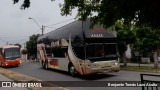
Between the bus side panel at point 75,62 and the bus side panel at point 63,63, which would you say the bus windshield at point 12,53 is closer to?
the bus side panel at point 63,63

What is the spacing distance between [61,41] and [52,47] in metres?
3.17

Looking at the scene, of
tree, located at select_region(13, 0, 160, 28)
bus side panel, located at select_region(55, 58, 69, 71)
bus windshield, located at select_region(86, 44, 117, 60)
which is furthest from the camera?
bus side panel, located at select_region(55, 58, 69, 71)

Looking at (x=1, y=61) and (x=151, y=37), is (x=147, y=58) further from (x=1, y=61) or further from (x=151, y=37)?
(x=1, y=61)

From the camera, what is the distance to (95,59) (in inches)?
706

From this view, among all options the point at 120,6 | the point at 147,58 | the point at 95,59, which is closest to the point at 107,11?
the point at 120,6

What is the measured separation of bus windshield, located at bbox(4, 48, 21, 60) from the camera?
37.9 meters

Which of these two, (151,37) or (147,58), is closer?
(151,37)

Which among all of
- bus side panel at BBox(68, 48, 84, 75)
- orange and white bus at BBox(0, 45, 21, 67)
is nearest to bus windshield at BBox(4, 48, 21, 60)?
orange and white bus at BBox(0, 45, 21, 67)

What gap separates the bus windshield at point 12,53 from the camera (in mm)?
37866

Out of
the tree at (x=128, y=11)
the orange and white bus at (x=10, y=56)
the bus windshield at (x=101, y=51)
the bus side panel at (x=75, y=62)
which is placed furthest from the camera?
the orange and white bus at (x=10, y=56)

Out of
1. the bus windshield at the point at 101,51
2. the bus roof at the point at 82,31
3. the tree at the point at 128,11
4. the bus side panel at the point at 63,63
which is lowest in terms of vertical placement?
the bus side panel at the point at 63,63

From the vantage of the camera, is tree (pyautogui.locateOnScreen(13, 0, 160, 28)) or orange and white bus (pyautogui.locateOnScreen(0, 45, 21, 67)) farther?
orange and white bus (pyautogui.locateOnScreen(0, 45, 21, 67))

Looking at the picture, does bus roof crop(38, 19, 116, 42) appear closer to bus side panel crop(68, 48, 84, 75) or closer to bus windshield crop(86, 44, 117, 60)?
bus windshield crop(86, 44, 117, 60)

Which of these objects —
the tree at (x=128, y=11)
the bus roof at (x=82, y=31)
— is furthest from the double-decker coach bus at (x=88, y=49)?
the tree at (x=128, y=11)
